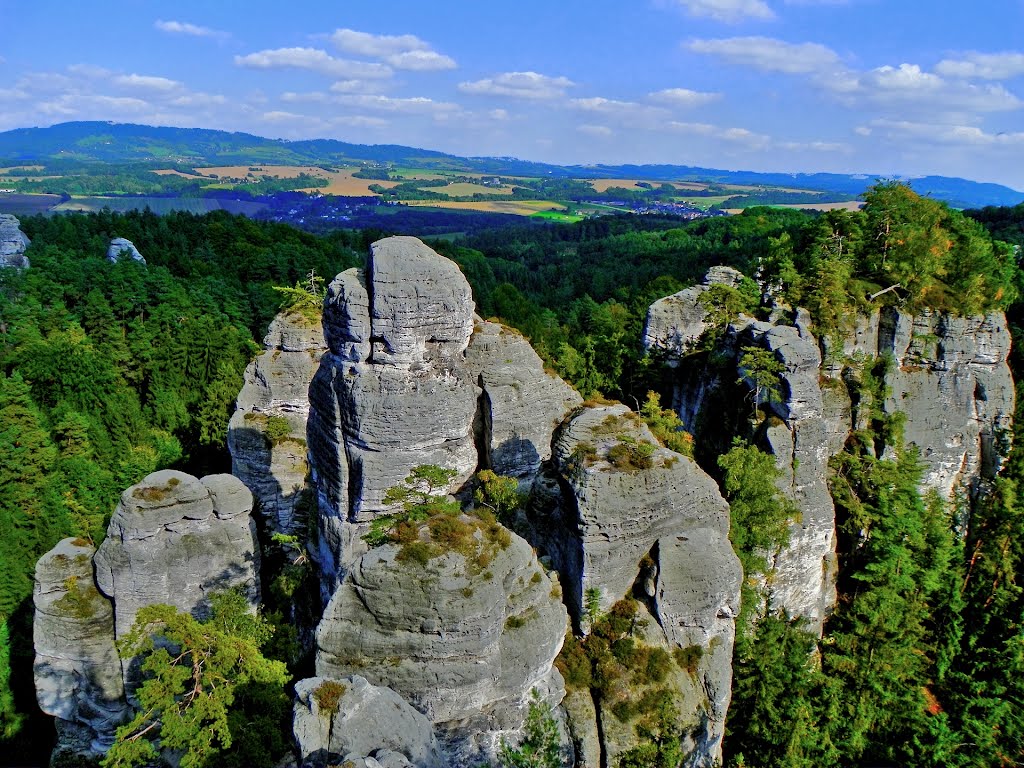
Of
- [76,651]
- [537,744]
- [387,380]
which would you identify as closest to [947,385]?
[537,744]

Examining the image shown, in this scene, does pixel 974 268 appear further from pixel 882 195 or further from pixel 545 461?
pixel 545 461

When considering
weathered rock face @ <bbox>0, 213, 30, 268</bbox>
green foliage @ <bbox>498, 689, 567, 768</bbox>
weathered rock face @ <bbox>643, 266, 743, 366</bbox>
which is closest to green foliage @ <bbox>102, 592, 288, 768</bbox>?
green foliage @ <bbox>498, 689, 567, 768</bbox>

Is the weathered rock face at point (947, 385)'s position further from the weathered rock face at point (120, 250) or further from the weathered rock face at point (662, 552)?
the weathered rock face at point (120, 250)

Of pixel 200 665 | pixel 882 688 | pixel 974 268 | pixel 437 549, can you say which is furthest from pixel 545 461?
pixel 974 268

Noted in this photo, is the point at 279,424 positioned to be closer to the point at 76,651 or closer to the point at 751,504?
the point at 76,651

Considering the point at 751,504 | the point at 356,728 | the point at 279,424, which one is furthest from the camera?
the point at 279,424

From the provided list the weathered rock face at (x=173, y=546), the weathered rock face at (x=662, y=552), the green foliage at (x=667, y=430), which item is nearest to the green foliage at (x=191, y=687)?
the weathered rock face at (x=173, y=546)
